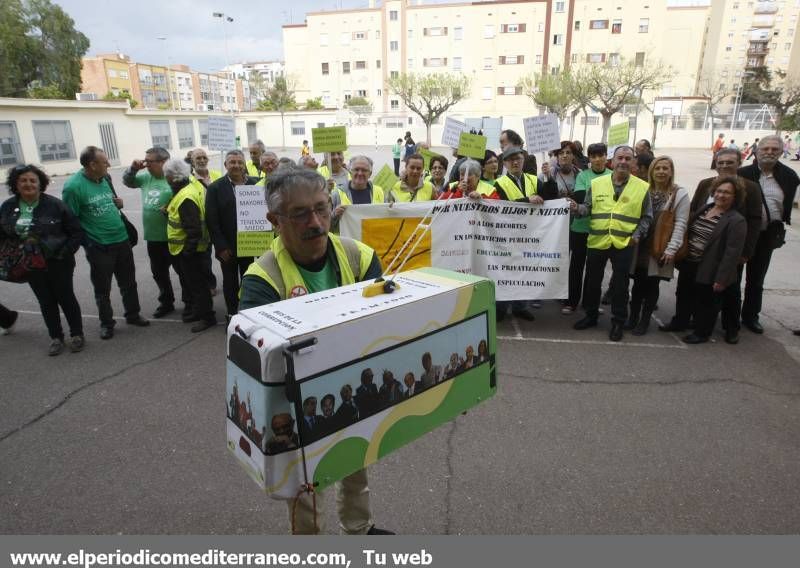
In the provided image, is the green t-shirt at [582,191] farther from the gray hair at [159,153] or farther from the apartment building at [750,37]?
the apartment building at [750,37]

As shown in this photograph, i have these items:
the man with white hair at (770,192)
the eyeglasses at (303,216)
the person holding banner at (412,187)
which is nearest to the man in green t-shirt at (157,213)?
the person holding banner at (412,187)

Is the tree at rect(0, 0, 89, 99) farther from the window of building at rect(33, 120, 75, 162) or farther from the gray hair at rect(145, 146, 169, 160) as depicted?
the gray hair at rect(145, 146, 169, 160)

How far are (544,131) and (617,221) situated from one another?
87.1 inches

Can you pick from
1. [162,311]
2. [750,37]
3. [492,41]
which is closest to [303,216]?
[162,311]

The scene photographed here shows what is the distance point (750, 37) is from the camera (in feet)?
244

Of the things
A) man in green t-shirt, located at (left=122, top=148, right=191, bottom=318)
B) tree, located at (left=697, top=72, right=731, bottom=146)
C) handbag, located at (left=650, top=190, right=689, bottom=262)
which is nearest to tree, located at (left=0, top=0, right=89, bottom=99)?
man in green t-shirt, located at (left=122, top=148, right=191, bottom=318)

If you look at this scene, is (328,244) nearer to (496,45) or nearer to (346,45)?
(496,45)

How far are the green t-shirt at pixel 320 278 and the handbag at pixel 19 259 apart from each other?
422cm

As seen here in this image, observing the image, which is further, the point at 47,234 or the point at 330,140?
the point at 330,140

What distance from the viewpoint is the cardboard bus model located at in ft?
4.23

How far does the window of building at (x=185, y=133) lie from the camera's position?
113ft

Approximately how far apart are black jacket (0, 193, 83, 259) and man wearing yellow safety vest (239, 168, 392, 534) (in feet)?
13.3

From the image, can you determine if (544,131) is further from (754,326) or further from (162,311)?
(162,311)

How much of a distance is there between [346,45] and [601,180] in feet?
216
